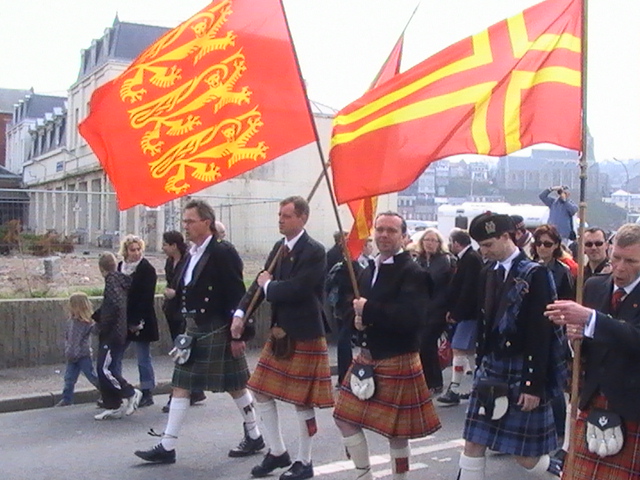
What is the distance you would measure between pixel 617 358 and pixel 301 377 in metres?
2.53

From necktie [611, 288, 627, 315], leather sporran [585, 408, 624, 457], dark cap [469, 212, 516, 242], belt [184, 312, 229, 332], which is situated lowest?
leather sporran [585, 408, 624, 457]

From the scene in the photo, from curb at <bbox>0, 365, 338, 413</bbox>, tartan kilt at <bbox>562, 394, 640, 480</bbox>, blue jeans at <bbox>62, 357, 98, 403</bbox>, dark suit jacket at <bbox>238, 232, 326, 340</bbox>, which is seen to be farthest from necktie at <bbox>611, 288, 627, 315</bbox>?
curb at <bbox>0, 365, 338, 413</bbox>

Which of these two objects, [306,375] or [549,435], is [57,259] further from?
[549,435]

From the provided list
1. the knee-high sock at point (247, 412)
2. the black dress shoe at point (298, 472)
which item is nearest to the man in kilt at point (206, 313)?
the knee-high sock at point (247, 412)

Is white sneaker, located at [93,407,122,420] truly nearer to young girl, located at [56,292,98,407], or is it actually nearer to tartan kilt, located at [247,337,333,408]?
young girl, located at [56,292,98,407]

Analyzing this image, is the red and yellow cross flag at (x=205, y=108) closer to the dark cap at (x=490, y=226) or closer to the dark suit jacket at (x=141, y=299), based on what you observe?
the dark cap at (x=490, y=226)

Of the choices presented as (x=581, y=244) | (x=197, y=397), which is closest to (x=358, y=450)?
(x=581, y=244)

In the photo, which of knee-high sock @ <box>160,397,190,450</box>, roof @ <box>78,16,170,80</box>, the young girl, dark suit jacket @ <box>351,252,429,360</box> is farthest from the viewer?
roof @ <box>78,16,170,80</box>

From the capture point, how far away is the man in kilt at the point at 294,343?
5.93 meters

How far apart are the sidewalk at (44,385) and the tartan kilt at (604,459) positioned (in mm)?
6018

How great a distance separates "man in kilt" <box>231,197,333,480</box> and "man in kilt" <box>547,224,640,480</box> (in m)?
2.22

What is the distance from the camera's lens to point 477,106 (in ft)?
16.3

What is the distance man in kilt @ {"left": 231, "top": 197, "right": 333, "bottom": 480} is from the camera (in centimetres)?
593

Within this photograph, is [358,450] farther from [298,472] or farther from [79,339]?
[79,339]
